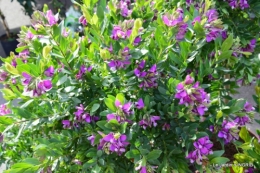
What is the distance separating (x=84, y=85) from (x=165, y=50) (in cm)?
32

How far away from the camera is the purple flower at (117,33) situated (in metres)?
1.07

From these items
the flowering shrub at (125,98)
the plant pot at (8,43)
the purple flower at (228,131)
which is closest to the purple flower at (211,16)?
the flowering shrub at (125,98)

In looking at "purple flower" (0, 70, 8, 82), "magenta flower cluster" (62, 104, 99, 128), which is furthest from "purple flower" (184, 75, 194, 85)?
"purple flower" (0, 70, 8, 82)

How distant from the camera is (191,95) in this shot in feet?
3.14

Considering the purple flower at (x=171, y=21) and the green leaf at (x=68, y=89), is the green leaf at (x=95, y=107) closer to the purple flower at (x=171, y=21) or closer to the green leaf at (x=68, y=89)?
the green leaf at (x=68, y=89)

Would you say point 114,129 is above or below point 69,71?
below

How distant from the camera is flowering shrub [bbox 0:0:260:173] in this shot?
3.33 feet

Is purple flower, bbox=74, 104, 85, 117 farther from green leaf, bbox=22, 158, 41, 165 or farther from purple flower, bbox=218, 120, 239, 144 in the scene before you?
purple flower, bbox=218, 120, 239, 144

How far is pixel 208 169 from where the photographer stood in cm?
108

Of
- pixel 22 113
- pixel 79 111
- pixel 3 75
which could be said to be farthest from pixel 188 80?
pixel 3 75

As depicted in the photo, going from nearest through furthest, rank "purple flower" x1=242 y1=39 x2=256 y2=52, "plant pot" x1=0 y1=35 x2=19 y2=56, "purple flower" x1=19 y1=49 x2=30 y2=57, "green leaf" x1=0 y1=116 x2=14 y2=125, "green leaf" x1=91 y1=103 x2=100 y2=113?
"green leaf" x1=91 y1=103 x2=100 y2=113
"green leaf" x1=0 y1=116 x2=14 y2=125
"purple flower" x1=19 y1=49 x2=30 y2=57
"purple flower" x1=242 y1=39 x2=256 y2=52
"plant pot" x1=0 y1=35 x2=19 y2=56

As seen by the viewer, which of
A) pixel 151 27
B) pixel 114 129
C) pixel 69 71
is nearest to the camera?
pixel 114 129

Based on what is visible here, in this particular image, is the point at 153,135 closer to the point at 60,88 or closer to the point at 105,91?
the point at 105,91

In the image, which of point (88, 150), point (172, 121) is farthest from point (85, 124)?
point (172, 121)
